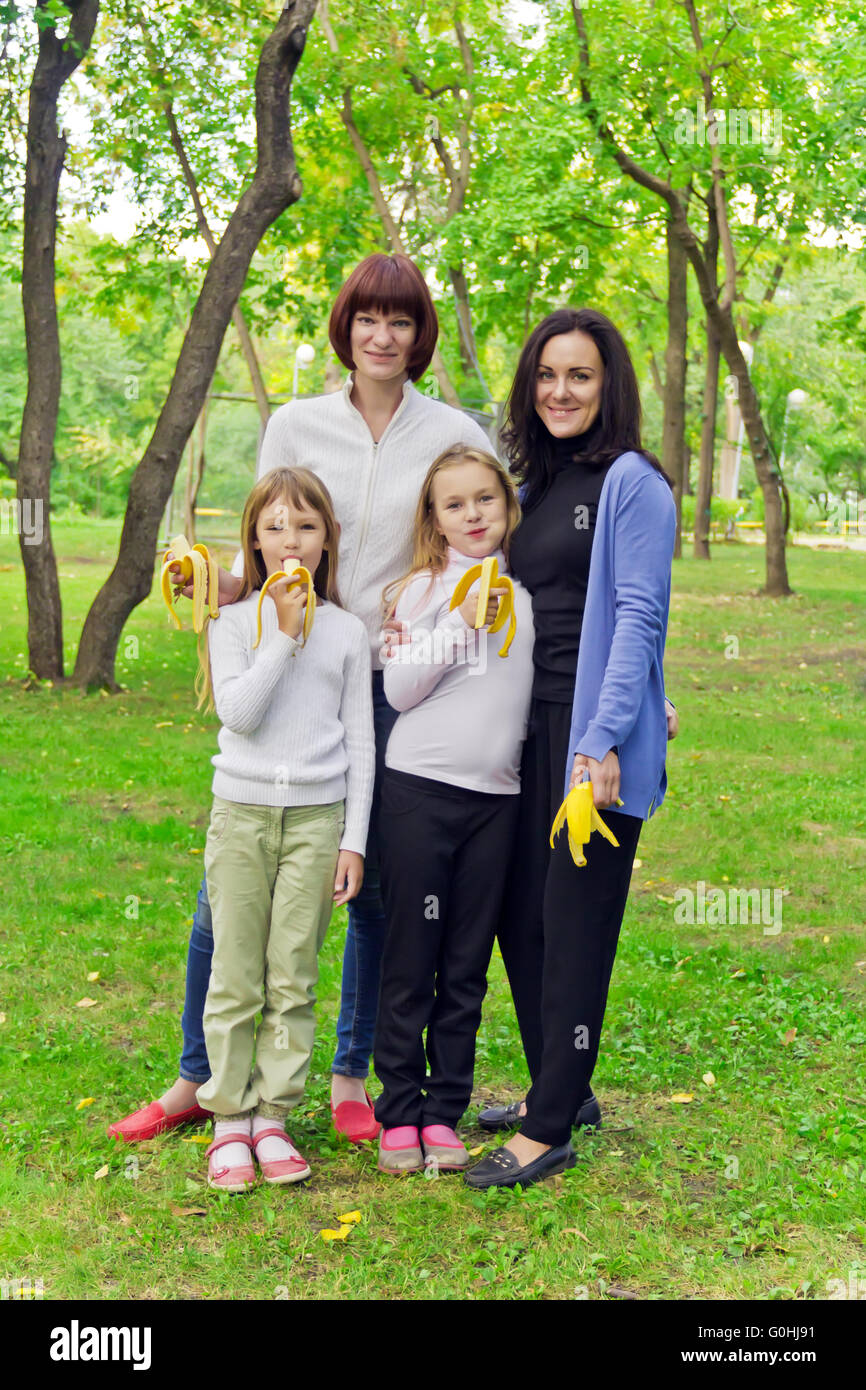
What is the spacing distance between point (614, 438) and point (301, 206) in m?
13.3

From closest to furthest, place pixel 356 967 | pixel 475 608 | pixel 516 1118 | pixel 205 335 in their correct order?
1. pixel 475 608
2. pixel 356 967
3. pixel 516 1118
4. pixel 205 335

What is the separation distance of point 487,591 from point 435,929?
0.89 meters

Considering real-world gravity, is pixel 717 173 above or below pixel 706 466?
above

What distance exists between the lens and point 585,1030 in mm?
3379

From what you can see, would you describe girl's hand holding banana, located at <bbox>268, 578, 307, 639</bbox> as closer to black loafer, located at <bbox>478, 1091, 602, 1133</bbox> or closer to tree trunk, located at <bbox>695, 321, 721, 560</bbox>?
black loafer, located at <bbox>478, 1091, 602, 1133</bbox>

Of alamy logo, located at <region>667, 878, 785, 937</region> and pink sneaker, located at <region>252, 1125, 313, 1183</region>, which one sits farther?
alamy logo, located at <region>667, 878, 785, 937</region>

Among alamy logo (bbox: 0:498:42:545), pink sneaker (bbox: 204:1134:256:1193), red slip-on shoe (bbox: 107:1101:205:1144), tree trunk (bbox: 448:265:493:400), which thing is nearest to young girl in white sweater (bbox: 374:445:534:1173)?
pink sneaker (bbox: 204:1134:256:1193)

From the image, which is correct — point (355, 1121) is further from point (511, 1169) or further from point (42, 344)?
point (42, 344)

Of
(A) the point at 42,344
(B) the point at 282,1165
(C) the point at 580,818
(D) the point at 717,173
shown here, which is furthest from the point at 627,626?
(D) the point at 717,173

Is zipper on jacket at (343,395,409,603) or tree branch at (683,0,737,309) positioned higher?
tree branch at (683,0,737,309)

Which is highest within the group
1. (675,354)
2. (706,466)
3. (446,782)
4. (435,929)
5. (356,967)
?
(675,354)

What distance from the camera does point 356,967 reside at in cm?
373

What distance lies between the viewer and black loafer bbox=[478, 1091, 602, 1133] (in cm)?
390

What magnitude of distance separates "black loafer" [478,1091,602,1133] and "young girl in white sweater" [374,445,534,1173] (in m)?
0.40
